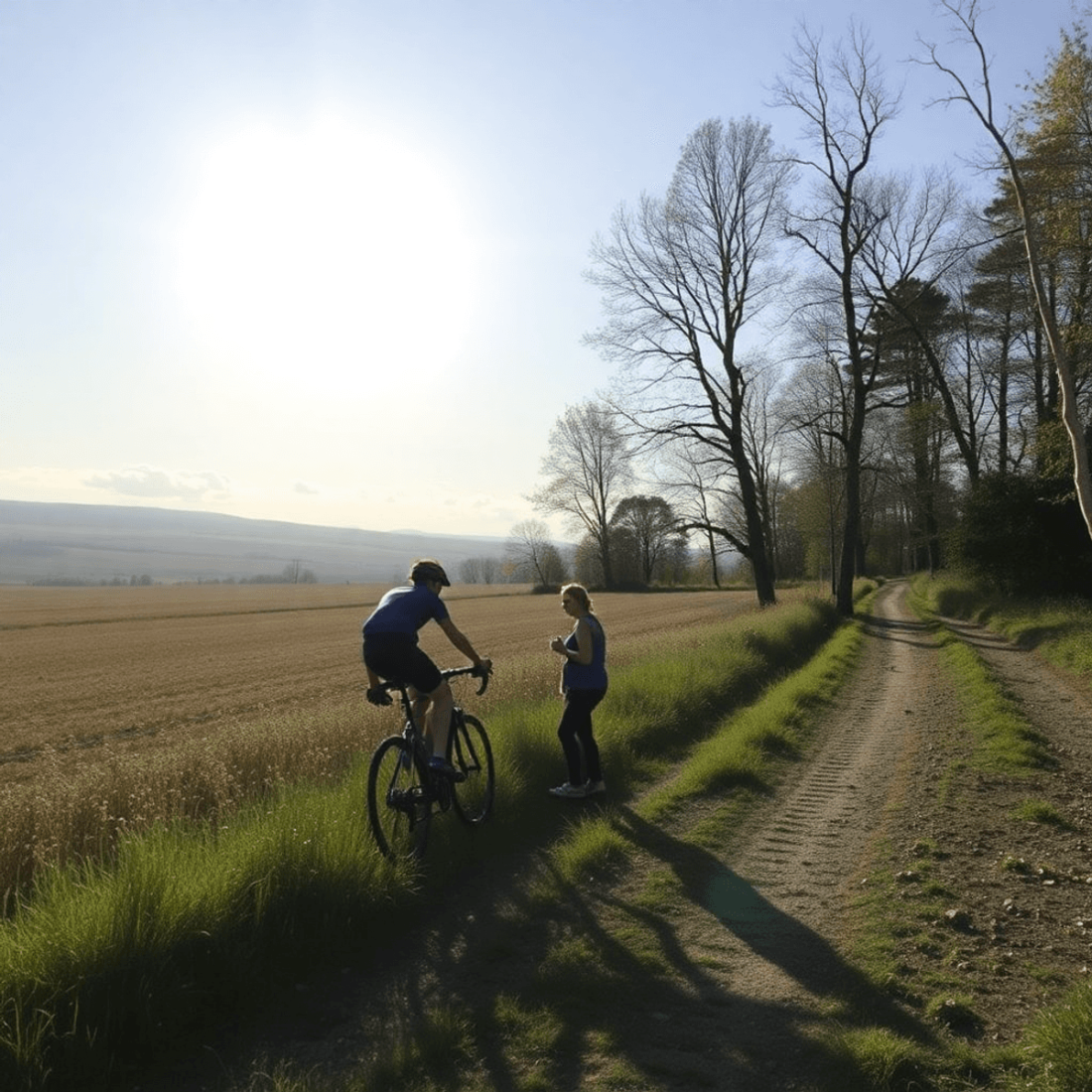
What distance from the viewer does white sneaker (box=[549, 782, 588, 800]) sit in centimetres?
784

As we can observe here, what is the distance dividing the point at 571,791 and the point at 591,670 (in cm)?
112

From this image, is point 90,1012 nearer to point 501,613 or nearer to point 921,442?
point 921,442

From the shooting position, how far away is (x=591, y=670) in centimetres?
788

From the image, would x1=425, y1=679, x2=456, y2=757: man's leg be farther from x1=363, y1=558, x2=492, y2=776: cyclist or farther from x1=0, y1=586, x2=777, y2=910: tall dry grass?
x1=0, y1=586, x2=777, y2=910: tall dry grass

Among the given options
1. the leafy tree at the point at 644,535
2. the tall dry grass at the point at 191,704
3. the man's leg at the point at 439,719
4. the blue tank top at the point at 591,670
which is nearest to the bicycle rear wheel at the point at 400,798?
the man's leg at the point at 439,719

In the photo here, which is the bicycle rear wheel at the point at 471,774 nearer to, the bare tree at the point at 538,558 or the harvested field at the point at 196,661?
the harvested field at the point at 196,661

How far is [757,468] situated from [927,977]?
56.2 m

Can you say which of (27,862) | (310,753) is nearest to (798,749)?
(310,753)

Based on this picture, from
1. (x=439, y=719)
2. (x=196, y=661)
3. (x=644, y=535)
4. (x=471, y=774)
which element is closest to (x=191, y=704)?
(x=196, y=661)

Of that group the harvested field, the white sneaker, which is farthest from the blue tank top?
the harvested field

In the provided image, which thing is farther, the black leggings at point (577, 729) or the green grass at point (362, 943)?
the black leggings at point (577, 729)

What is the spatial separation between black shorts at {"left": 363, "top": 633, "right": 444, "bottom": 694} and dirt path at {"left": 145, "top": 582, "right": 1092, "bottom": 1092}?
61.9 inches

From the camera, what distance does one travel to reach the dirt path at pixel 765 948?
12.3 feet

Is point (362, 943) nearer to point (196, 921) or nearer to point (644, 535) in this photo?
point (196, 921)
